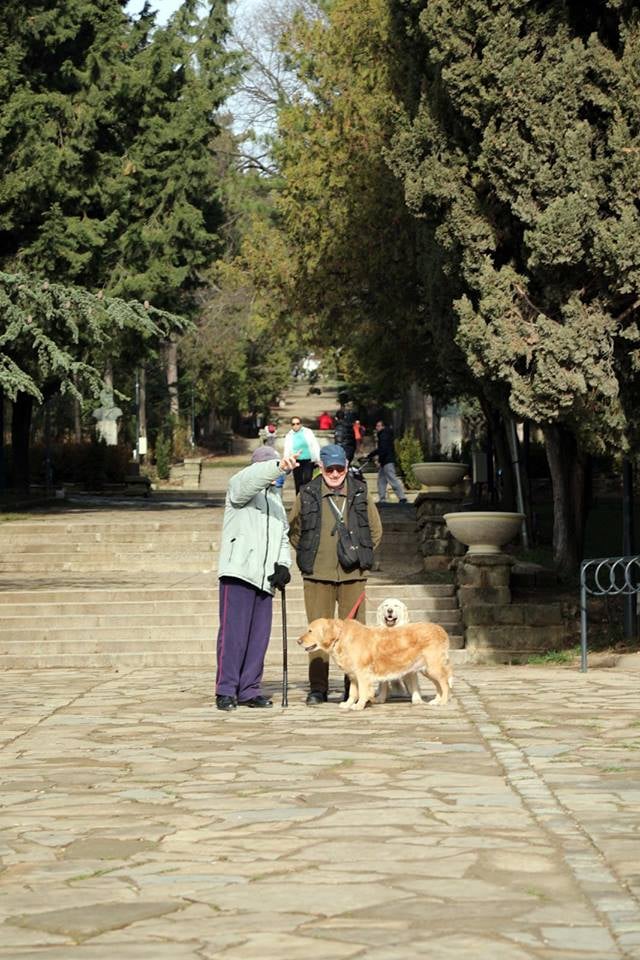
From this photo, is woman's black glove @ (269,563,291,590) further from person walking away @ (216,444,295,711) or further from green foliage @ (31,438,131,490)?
green foliage @ (31,438,131,490)

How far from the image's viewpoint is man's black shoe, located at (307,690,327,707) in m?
12.6

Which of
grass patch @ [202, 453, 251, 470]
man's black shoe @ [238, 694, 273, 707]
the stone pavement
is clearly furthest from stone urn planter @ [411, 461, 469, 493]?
grass patch @ [202, 453, 251, 470]

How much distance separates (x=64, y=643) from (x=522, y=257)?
20.1 ft

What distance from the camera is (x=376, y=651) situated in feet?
39.6

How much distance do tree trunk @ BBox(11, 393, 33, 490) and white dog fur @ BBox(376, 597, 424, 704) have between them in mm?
23687

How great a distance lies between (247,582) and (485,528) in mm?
5883

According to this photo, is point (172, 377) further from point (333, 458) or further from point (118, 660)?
point (333, 458)

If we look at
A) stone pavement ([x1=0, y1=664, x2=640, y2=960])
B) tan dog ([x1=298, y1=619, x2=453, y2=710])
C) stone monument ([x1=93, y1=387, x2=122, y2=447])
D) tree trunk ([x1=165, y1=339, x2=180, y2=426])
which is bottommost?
stone pavement ([x1=0, y1=664, x2=640, y2=960])

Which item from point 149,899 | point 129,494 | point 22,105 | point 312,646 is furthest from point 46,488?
point 149,899

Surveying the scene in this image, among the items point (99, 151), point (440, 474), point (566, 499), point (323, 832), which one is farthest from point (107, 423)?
point (323, 832)

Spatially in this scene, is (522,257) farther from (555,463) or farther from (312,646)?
(312,646)

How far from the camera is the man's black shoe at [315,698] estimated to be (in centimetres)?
1265

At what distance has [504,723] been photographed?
1120 cm

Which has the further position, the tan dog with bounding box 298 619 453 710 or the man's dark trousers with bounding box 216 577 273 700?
the man's dark trousers with bounding box 216 577 273 700
